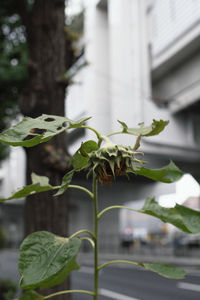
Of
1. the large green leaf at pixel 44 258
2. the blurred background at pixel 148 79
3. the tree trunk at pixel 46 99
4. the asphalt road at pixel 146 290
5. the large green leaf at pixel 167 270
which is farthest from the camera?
the blurred background at pixel 148 79

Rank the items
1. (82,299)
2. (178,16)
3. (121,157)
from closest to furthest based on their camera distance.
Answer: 1. (121,157)
2. (82,299)
3. (178,16)

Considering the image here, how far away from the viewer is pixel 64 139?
250 centimetres

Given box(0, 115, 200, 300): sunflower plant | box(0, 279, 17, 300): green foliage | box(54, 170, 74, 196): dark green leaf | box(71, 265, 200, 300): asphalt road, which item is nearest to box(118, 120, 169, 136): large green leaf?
box(0, 115, 200, 300): sunflower plant

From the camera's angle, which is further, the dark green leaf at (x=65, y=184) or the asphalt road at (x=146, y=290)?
the asphalt road at (x=146, y=290)

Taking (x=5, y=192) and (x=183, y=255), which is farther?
(x=5, y=192)

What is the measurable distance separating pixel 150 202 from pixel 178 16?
10.1m

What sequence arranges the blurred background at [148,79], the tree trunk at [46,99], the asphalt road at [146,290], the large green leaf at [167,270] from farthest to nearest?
the blurred background at [148,79]
the asphalt road at [146,290]
the tree trunk at [46,99]
the large green leaf at [167,270]

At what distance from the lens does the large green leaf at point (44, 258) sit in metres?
0.48

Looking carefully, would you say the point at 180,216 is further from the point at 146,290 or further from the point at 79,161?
the point at 146,290

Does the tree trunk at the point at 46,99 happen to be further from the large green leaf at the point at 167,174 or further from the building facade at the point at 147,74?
the building facade at the point at 147,74

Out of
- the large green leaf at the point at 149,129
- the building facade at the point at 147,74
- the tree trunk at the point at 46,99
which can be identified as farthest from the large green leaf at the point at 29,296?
the building facade at the point at 147,74

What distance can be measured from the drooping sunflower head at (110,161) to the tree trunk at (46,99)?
183 cm

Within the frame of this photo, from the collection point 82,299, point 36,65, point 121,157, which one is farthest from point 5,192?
point 121,157

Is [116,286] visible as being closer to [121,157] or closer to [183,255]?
[183,255]
